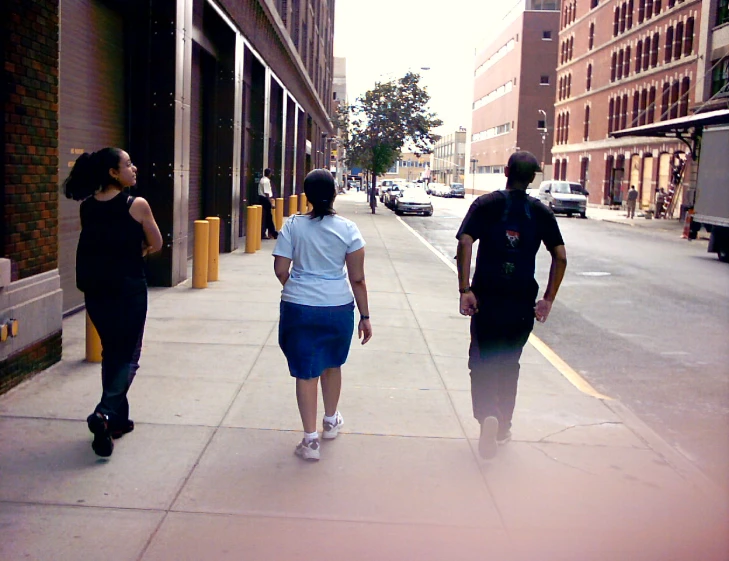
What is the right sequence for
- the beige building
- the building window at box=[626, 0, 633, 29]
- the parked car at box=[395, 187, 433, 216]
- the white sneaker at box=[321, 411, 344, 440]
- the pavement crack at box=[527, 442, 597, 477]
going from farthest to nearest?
the beige building
the building window at box=[626, 0, 633, 29]
the parked car at box=[395, 187, 433, 216]
the white sneaker at box=[321, 411, 344, 440]
the pavement crack at box=[527, 442, 597, 477]

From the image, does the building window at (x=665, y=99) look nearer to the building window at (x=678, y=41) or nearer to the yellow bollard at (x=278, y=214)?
the building window at (x=678, y=41)

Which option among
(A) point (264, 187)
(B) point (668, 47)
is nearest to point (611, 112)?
(B) point (668, 47)

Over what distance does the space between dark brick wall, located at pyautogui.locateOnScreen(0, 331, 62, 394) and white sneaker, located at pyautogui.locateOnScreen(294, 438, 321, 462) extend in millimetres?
2474

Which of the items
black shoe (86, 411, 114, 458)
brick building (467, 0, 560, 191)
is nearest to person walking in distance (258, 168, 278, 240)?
black shoe (86, 411, 114, 458)

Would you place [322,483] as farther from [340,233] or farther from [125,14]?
[125,14]

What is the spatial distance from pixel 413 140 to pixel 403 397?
1636 inches

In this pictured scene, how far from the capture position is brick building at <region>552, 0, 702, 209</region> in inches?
1900

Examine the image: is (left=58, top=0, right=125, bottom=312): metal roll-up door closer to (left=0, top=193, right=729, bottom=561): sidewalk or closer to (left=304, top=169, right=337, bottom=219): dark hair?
(left=0, top=193, right=729, bottom=561): sidewalk

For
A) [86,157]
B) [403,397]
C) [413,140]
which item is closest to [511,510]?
[403,397]

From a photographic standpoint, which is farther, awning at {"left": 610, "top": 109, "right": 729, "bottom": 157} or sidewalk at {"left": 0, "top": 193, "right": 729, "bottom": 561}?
awning at {"left": 610, "top": 109, "right": 729, "bottom": 157}

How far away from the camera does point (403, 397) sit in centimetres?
681

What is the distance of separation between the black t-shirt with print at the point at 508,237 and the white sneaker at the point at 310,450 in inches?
54.2

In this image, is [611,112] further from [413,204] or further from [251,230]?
[251,230]

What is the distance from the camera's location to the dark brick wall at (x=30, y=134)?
246 inches
